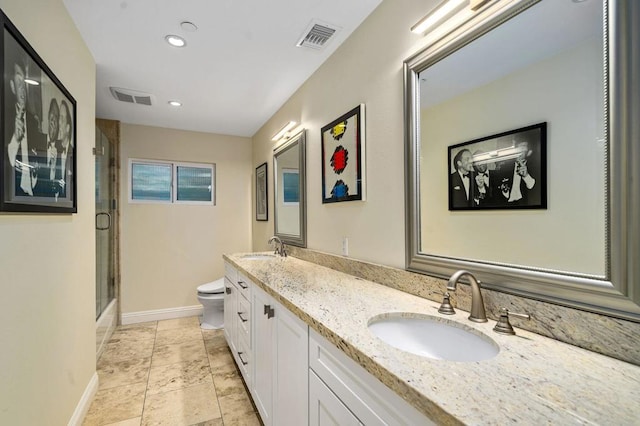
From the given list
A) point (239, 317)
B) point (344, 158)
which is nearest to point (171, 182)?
point (239, 317)

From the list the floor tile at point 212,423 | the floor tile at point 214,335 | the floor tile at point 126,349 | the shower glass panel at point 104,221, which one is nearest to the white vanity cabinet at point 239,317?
the floor tile at point 212,423

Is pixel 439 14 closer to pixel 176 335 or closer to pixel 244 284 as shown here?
pixel 244 284

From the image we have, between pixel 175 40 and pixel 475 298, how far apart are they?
2286 millimetres

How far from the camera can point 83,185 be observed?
1.96 meters

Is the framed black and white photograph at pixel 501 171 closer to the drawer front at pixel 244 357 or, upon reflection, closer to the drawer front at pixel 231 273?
the drawer front at pixel 244 357

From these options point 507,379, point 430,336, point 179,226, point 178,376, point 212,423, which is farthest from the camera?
point 179,226

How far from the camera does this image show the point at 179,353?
280 centimetres

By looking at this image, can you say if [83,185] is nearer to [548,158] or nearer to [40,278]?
[40,278]

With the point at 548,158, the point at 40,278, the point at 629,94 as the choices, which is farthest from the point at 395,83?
the point at 40,278

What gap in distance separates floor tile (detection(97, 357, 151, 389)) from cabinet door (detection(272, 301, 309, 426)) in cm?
155

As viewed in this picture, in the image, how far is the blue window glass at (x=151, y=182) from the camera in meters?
3.74

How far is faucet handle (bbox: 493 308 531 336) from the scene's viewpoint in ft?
3.06

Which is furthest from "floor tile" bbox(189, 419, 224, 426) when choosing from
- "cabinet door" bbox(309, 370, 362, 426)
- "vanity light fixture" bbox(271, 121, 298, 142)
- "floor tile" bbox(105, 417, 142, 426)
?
"vanity light fixture" bbox(271, 121, 298, 142)

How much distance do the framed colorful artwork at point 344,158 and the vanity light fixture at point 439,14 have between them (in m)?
0.54
